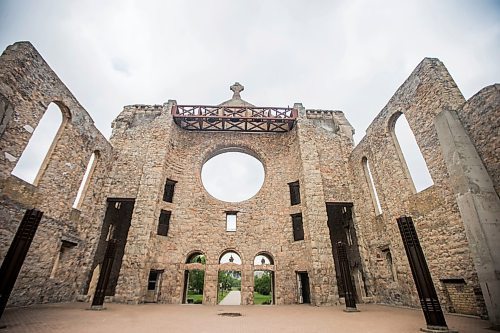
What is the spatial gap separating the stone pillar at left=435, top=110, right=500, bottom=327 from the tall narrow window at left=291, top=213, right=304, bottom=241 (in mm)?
7259

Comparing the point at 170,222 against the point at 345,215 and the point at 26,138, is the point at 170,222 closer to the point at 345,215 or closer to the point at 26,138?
the point at 26,138

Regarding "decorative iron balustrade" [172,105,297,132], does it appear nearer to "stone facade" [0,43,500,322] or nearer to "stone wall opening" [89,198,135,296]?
"stone facade" [0,43,500,322]

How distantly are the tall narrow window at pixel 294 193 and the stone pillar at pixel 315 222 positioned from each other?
70 cm

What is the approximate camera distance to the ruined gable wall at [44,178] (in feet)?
23.5

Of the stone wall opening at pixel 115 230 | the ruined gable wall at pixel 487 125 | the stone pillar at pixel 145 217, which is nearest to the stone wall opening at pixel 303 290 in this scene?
the stone pillar at pixel 145 217

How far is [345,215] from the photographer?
13.2 m

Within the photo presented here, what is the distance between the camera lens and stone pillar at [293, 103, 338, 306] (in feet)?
32.1

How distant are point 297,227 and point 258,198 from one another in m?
2.72

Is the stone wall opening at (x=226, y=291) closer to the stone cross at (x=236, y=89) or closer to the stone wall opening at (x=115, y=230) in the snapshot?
the stone wall opening at (x=115, y=230)

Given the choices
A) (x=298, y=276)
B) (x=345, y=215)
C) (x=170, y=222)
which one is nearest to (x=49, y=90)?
(x=170, y=222)

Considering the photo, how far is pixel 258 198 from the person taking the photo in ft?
44.0

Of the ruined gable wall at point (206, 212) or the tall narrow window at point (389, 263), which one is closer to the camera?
the tall narrow window at point (389, 263)

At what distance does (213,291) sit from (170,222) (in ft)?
13.3

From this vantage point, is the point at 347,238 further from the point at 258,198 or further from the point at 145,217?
the point at 145,217
